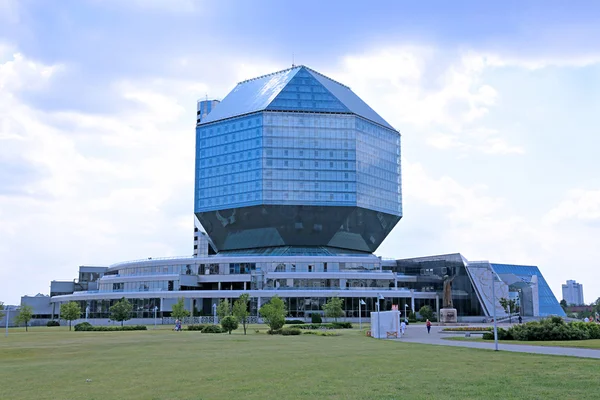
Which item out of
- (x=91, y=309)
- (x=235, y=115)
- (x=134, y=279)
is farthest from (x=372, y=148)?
(x=91, y=309)

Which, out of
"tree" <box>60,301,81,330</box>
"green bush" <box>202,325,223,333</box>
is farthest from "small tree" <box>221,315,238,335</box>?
"tree" <box>60,301,81,330</box>

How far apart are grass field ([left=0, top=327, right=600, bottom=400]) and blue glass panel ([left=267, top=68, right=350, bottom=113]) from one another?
361 feet

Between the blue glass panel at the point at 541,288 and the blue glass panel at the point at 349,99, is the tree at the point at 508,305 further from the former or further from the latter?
the blue glass panel at the point at 349,99

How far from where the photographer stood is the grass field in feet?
64.7

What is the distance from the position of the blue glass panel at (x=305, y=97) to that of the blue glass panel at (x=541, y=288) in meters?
48.4

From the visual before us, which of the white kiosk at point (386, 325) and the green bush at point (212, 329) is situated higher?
the white kiosk at point (386, 325)

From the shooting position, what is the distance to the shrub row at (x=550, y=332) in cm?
4425

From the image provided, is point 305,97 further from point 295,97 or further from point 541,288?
point 541,288

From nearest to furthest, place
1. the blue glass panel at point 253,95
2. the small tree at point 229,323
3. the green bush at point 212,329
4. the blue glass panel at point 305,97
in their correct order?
1. the small tree at point 229,323
2. the green bush at point 212,329
3. the blue glass panel at point 305,97
4. the blue glass panel at point 253,95

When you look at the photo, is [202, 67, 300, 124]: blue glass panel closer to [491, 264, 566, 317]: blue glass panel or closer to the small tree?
[491, 264, 566, 317]: blue glass panel

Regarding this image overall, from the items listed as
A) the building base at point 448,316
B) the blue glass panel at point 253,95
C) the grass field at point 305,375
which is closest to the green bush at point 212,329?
the grass field at point 305,375

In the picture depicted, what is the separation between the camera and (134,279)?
126 meters

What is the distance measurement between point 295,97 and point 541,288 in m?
67.9

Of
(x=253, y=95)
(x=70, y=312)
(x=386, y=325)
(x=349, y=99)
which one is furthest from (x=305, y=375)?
(x=349, y=99)
